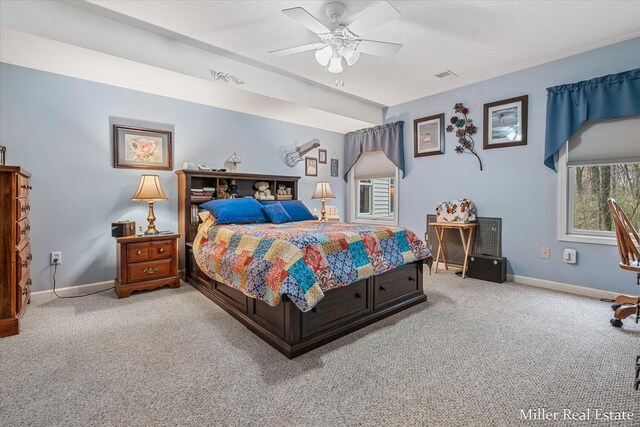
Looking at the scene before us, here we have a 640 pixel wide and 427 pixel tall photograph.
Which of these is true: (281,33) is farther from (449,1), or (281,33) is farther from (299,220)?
(299,220)

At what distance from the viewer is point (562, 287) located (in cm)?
335

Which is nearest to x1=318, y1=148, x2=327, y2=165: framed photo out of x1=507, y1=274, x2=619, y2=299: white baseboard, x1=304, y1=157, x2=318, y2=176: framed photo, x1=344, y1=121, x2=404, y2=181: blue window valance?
x1=304, y1=157, x2=318, y2=176: framed photo

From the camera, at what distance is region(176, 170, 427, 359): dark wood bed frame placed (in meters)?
2.02

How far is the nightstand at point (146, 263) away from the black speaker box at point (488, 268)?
358cm

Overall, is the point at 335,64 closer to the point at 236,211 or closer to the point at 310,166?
the point at 236,211

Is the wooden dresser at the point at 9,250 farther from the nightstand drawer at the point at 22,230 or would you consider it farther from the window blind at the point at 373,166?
the window blind at the point at 373,166

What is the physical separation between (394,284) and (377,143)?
3051 millimetres

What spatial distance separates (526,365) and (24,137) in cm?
454

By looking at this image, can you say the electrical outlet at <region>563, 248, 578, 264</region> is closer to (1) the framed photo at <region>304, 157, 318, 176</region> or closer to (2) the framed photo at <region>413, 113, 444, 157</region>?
(2) the framed photo at <region>413, 113, 444, 157</region>

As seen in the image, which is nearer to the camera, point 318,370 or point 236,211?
point 318,370

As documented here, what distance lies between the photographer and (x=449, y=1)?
239 cm

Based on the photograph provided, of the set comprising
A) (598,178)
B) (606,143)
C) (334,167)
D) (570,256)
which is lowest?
(570,256)

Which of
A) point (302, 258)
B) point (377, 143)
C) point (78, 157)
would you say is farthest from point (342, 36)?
point (78, 157)

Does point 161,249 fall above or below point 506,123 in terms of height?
below
